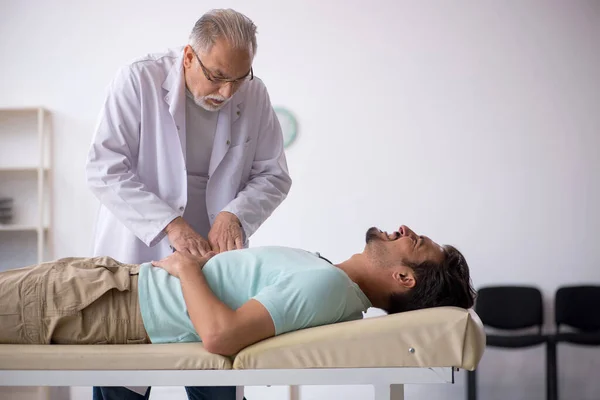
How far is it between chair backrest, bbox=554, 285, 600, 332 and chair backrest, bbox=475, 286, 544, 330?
0.11 m

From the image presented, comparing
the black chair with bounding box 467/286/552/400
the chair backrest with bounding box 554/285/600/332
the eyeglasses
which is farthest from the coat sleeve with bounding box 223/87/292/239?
the chair backrest with bounding box 554/285/600/332

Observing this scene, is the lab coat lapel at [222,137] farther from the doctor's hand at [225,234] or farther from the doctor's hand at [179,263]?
the doctor's hand at [179,263]

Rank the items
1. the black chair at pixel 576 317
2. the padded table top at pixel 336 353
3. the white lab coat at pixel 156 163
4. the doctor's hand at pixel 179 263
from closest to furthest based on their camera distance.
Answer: the padded table top at pixel 336 353
the doctor's hand at pixel 179 263
the white lab coat at pixel 156 163
the black chair at pixel 576 317

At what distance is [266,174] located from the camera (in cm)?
222

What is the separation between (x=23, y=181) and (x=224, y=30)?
2.83m

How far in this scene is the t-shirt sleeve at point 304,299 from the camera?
1473mm

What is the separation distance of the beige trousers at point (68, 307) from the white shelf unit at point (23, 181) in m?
2.77

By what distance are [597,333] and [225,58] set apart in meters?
3.04

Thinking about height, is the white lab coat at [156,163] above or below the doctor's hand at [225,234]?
above

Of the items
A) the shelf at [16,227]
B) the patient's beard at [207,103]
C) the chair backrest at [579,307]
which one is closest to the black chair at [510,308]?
the chair backrest at [579,307]

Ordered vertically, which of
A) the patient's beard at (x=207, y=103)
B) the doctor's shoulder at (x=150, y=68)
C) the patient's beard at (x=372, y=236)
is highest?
the doctor's shoulder at (x=150, y=68)

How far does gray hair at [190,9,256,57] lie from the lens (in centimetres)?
184

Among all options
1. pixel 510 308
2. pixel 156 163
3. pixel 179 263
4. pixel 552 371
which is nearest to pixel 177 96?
pixel 156 163

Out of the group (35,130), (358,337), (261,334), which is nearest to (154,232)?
(261,334)
